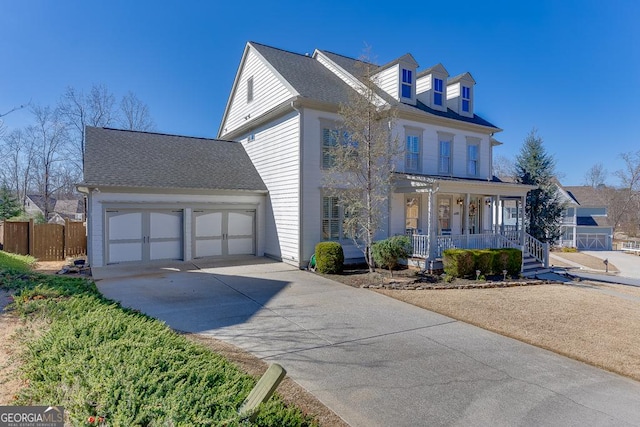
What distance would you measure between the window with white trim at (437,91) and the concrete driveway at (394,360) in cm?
1065

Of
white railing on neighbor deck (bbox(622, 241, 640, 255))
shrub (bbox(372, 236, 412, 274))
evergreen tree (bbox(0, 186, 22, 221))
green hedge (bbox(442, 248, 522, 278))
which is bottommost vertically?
white railing on neighbor deck (bbox(622, 241, 640, 255))

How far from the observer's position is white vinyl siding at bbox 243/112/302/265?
12594 mm

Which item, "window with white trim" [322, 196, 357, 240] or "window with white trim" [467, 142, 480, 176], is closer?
"window with white trim" [322, 196, 357, 240]

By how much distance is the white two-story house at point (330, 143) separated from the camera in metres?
12.5

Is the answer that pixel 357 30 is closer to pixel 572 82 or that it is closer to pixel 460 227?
pixel 460 227

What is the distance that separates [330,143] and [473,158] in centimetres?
774

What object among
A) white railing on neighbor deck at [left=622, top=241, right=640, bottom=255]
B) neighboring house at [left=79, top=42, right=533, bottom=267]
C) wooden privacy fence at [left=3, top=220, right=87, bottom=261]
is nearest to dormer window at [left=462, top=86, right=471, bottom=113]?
neighboring house at [left=79, top=42, right=533, bottom=267]

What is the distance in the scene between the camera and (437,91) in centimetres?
1562

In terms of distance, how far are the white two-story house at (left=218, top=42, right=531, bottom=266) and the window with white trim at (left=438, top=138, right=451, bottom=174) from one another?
45 mm

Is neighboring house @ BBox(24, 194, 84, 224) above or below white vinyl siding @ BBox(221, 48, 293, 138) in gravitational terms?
below

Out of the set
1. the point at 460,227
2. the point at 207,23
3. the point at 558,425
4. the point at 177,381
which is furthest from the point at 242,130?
the point at 558,425

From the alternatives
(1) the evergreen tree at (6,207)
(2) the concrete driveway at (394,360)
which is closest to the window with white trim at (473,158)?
(2) the concrete driveway at (394,360)

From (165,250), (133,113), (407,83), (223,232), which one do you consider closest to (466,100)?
(407,83)

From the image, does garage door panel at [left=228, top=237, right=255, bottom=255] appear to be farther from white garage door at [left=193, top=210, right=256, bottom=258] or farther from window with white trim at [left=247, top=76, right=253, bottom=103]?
window with white trim at [left=247, top=76, right=253, bottom=103]
